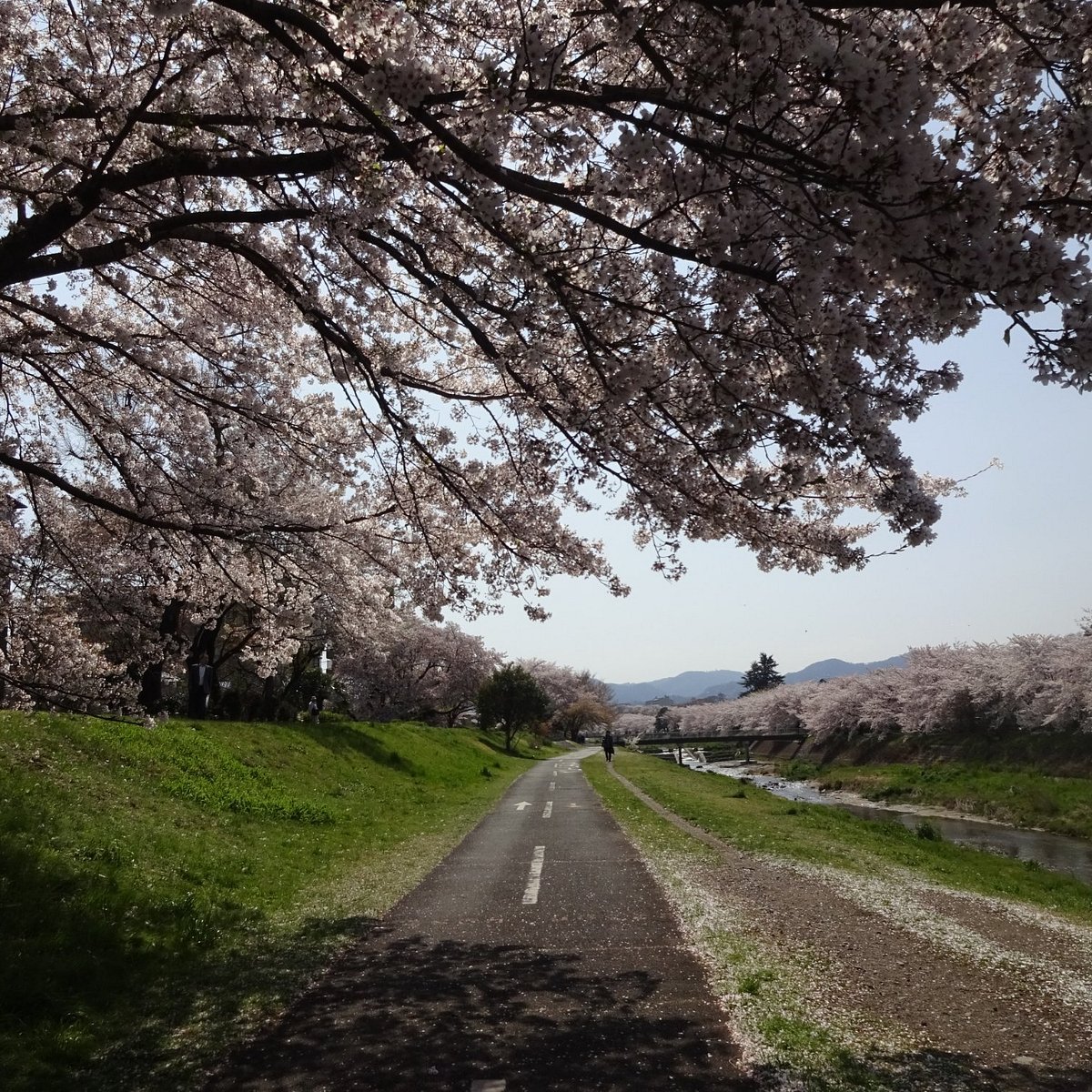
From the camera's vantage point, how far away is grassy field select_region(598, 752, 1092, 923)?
39.5 feet

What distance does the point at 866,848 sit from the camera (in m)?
14.4

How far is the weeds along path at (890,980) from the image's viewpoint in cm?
462

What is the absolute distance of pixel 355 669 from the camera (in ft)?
197

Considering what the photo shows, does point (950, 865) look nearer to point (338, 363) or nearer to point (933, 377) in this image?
point (933, 377)

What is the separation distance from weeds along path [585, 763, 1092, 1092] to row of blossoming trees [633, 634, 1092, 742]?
3651 centimetres

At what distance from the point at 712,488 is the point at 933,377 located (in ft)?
7.60

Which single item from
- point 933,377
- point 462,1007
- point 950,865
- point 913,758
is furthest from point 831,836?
point 913,758

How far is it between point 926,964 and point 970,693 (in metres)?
51.0

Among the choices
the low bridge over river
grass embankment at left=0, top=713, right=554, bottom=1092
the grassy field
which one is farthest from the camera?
the low bridge over river

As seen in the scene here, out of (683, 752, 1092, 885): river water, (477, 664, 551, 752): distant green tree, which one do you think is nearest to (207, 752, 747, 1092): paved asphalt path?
(683, 752, 1092, 885): river water

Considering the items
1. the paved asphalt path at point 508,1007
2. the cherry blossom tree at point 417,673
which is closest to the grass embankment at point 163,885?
the paved asphalt path at point 508,1007

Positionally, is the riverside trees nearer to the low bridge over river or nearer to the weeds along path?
the weeds along path

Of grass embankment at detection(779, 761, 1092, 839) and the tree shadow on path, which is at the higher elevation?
the tree shadow on path

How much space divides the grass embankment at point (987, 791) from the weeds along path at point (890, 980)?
21197mm
